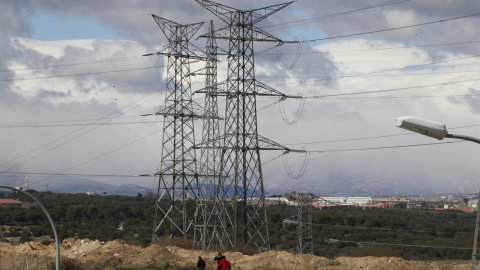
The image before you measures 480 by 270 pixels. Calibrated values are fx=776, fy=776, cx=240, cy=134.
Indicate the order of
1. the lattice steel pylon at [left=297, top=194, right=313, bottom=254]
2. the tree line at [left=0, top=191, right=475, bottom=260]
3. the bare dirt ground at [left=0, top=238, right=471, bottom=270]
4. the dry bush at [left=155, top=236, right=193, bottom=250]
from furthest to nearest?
the tree line at [left=0, top=191, right=475, bottom=260] < the lattice steel pylon at [left=297, top=194, right=313, bottom=254] < the dry bush at [left=155, top=236, right=193, bottom=250] < the bare dirt ground at [left=0, top=238, right=471, bottom=270]

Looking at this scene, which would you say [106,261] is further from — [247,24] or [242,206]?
[247,24]

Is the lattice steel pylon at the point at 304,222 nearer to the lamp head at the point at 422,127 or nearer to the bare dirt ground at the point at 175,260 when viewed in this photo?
the bare dirt ground at the point at 175,260

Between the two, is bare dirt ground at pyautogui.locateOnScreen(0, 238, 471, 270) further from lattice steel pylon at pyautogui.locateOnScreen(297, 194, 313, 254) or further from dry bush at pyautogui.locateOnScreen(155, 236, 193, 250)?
lattice steel pylon at pyautogui.locateOnScreen(297, 194, 313, 254)

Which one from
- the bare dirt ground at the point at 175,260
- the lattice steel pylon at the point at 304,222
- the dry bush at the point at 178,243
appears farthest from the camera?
the lattice steel pylon at the point at 304,222

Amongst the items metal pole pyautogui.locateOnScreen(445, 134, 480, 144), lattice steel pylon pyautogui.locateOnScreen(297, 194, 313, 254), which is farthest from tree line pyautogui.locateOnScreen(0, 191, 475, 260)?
metal pole pyautogui.locateOnScreen(445, 134, 480, 144)

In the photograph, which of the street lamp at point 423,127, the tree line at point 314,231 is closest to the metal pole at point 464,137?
the street lamp at point 423,127

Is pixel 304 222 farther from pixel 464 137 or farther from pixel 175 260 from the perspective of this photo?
pixel 464 137

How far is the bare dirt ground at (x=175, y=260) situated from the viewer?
47.2 meters

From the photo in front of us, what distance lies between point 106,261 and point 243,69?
1644 cm

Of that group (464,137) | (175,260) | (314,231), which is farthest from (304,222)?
(464,137)

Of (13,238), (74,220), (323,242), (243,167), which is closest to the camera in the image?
(243,167)

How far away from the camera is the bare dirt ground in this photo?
47250 mm

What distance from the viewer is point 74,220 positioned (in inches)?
4375

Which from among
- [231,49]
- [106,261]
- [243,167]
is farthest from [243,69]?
[106,261]
